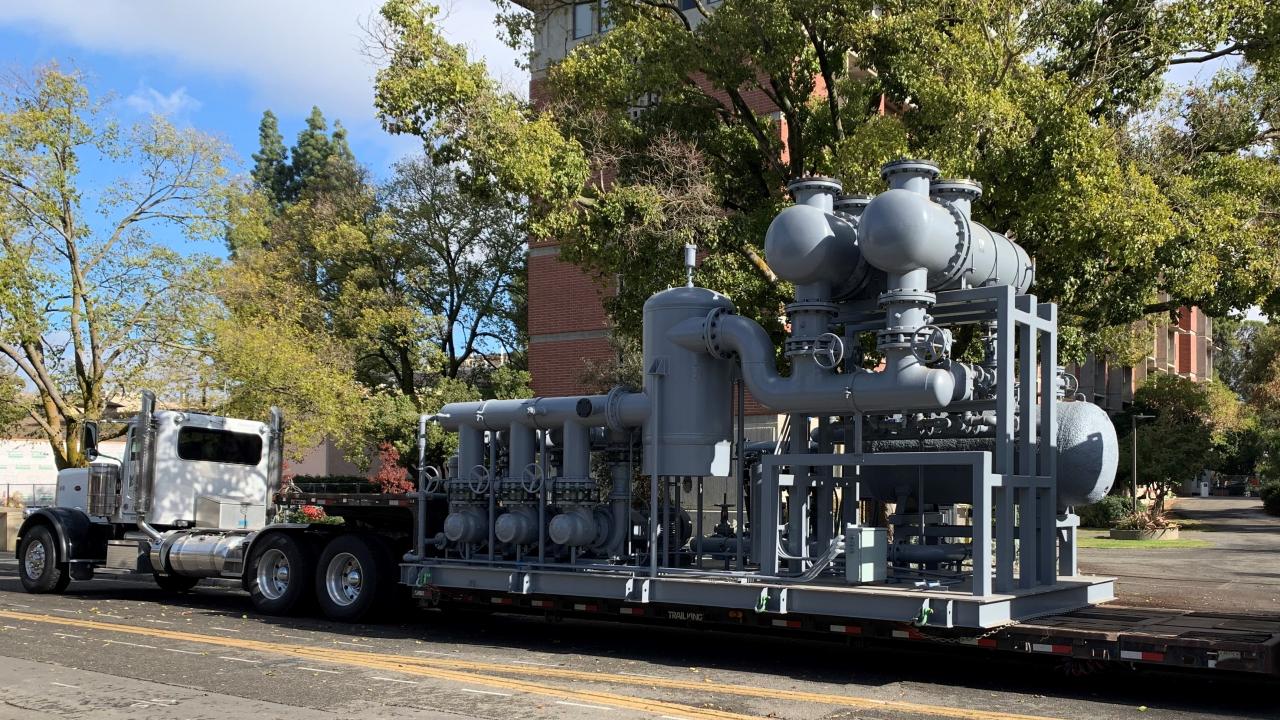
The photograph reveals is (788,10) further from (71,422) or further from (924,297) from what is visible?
(71,422)

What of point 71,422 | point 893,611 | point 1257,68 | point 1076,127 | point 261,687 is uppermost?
point 1257,68

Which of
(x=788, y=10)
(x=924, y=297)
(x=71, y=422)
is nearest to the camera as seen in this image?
(x=924, y=297)

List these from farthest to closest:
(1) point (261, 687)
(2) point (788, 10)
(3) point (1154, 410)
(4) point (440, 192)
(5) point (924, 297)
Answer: (3) point (1154, 410)
(4) point (440, 192)
(2) point (788, 10)
(5) point (924, 297)
(1) point (261, 687)

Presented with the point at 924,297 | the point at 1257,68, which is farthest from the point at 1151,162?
the point at 924,297

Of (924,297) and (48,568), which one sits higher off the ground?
(924,297)

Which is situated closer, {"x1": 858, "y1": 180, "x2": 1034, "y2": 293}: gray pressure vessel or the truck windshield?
{"x1": 858, "y1": 180, "x2": 1034, "y2": 293}: gray pressure vessel

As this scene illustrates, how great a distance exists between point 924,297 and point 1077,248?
578 cm

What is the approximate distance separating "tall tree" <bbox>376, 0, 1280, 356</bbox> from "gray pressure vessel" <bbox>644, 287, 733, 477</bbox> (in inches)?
173

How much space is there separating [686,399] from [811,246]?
2.34 metres

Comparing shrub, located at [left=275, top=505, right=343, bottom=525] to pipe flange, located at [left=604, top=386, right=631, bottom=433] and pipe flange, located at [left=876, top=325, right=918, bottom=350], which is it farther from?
pipe flange, located at [left=876, top=325, right=918, bottom=350]

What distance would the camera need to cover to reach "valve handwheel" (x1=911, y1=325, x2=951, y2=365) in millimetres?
11500

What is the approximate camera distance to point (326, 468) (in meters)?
56.4

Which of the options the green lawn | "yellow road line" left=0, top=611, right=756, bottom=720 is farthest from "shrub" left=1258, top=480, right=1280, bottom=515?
"yellow road line" left=0, top=611, right=756, bottom=720

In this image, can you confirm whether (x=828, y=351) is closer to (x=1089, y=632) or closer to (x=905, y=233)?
(x=905, y=233)
